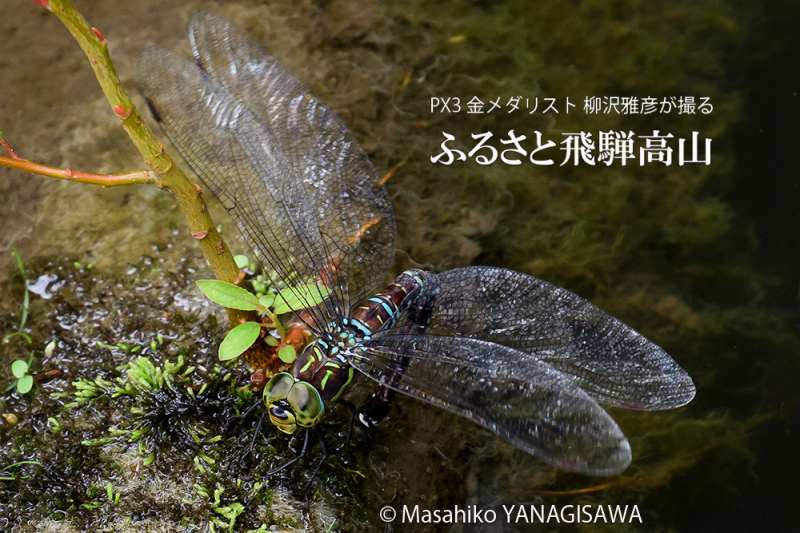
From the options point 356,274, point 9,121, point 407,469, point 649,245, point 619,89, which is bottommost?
point 407,469

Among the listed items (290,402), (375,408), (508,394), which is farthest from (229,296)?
(508,394)

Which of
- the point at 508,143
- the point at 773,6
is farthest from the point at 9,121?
the point at 773,6

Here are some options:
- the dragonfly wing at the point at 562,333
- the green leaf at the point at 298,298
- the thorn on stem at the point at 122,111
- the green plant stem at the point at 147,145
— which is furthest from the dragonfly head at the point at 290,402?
the thorn on stem at the point at 122,111

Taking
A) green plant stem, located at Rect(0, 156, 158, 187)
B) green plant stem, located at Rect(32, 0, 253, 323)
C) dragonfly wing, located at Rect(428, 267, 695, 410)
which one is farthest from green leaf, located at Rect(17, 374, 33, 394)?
dragonfly wing, located at Rect(428, 267, 695, 410)

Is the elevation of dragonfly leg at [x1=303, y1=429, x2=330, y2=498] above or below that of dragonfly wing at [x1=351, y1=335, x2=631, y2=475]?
below

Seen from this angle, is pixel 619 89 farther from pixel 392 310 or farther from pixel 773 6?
pixel 392 310

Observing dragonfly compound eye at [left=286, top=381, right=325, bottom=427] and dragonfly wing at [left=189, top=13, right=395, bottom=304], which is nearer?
dragonfly compound eye at [left=286, top=381, right=325, bottom=427]

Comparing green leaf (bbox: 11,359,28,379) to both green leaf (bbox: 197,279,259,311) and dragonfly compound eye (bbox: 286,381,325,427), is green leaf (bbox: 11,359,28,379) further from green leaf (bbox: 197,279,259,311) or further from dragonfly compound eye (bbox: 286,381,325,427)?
dragonfly compound eye (bbox: 286,381,325,427)
